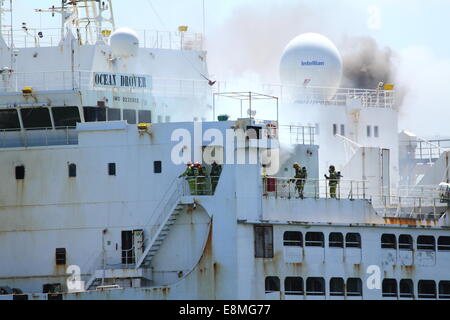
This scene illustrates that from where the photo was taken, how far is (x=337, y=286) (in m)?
37.5

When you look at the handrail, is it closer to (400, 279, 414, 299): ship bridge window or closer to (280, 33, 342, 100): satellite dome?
(400, 279, 414, 299): ship bridge window

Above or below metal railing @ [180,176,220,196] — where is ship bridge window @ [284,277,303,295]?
below

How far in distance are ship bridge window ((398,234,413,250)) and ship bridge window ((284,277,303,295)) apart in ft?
11.7

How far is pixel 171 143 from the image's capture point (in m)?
37.7

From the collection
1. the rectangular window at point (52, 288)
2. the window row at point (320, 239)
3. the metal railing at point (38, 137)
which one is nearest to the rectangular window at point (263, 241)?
the window row at point (320, 239)

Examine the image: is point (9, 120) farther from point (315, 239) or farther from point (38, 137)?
point (315, 239)

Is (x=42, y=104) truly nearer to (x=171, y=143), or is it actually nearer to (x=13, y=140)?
(x=13, y=140)

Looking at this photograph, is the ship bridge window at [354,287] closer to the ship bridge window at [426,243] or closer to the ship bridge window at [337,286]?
the ship bridge window at [337,286]

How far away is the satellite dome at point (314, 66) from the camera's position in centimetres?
4747

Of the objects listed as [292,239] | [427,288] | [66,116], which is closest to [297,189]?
[292,239]

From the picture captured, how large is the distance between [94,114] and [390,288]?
1054cm

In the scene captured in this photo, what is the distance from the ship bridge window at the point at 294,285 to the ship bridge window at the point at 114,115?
7.57m

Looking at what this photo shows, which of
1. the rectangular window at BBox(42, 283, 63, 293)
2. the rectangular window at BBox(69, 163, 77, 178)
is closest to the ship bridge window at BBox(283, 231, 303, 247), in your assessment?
the rectangular window at BBox(69, 163, 77, 178)

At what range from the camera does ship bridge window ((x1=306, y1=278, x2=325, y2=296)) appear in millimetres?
37188
